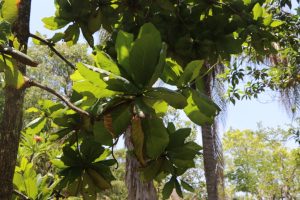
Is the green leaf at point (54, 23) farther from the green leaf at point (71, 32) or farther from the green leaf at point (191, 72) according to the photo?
the green leaf at point (191, 72)

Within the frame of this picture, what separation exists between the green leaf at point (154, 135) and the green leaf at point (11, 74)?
37 cm

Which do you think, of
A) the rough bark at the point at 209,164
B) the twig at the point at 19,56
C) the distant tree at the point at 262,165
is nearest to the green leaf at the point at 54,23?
the twig at the point at 19,56

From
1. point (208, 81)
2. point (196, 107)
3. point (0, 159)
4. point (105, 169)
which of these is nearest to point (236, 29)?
point (196, 107)

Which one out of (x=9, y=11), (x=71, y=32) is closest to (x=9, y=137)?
(x=9, y=11)

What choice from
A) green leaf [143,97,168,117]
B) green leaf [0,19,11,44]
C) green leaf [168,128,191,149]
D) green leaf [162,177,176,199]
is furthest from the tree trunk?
green leaf [0,19,11,44]

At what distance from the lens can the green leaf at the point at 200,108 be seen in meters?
1.23

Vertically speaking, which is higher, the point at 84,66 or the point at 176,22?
the point at 176,22

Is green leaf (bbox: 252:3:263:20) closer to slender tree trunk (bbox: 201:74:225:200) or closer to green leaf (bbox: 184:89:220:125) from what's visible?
green leaf (bbox: 184:89:220:125)

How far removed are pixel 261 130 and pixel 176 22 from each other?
2686 centimetres

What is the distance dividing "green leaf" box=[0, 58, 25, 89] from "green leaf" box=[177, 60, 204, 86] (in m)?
0.47

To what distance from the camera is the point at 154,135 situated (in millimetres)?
1206

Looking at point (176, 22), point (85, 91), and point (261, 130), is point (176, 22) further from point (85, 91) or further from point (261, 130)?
→ point (261, 130)

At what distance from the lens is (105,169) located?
1626 mm

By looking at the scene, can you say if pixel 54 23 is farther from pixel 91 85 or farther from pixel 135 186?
pixel 135 186
